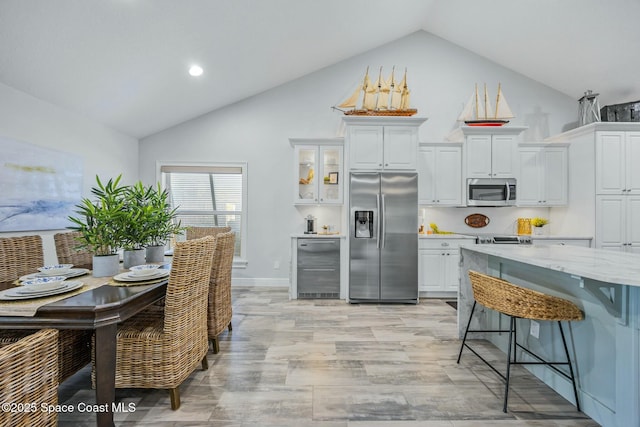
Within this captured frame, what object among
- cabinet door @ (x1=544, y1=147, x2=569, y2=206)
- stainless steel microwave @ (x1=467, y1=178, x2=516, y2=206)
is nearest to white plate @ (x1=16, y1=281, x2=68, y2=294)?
stainless steel microwave @ (x1=467, y1=178, x2=516, y2=206)

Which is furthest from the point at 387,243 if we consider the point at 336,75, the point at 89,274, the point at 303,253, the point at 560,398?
the point at 89,274

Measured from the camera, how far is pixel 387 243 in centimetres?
413

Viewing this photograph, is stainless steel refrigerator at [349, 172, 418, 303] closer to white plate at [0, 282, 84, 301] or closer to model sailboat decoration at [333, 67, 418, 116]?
model sailboat decoration at [333, 67, 418, 116]

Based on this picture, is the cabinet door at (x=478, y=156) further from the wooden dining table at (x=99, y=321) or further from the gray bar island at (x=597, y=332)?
the wooden dining table at (x=99, y=321)

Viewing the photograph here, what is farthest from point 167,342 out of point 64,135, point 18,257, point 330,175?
point 330,175

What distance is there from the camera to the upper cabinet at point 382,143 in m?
4.21

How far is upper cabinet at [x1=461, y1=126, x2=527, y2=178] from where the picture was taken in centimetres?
444

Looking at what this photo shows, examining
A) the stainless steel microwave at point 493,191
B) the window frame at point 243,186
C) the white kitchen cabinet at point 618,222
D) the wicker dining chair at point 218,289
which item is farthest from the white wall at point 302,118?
the wicker dining chair at point 218,289

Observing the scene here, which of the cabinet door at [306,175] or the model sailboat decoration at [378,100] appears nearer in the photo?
the model sailboat decoration at [378,100]

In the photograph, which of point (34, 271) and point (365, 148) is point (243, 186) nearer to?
point (365, 148)

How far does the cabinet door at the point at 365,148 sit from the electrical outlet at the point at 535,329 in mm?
2593

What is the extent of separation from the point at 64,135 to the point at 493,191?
5.65m

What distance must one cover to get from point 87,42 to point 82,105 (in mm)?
1060

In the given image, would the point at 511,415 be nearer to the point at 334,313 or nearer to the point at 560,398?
the point at 560,398
